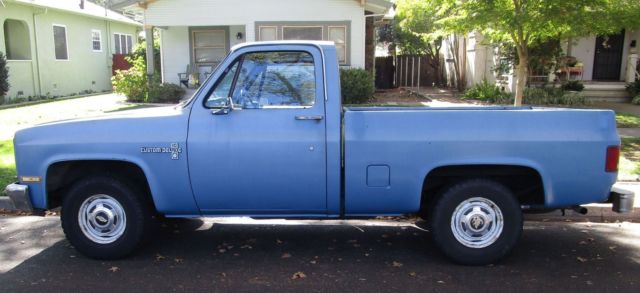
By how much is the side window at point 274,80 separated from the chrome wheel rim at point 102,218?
1.44m

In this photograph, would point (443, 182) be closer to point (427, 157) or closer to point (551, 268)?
point (427, 157)

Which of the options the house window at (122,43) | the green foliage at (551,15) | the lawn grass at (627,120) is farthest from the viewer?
the house window at (122,43)

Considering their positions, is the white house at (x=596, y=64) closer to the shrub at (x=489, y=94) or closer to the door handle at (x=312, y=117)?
the shrub at (x=489, y=94)

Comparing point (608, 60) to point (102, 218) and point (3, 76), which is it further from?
point (3, 76)

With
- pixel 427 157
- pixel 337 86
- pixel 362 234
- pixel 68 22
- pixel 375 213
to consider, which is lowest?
pixel 362 234

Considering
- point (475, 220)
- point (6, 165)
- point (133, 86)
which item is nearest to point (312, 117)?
point (475, 220)

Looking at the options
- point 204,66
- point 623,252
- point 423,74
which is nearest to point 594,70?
point 423,74

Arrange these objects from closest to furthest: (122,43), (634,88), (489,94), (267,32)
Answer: (267,32)
(634,88)
(489,94)
(122,43)

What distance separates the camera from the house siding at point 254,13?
1675 cm

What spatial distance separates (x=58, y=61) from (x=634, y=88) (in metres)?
21.1

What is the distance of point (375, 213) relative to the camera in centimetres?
481

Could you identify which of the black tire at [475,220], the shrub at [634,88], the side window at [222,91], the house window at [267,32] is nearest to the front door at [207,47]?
the house window at [267,32]

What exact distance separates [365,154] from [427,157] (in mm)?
517

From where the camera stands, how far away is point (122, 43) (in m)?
28.6
